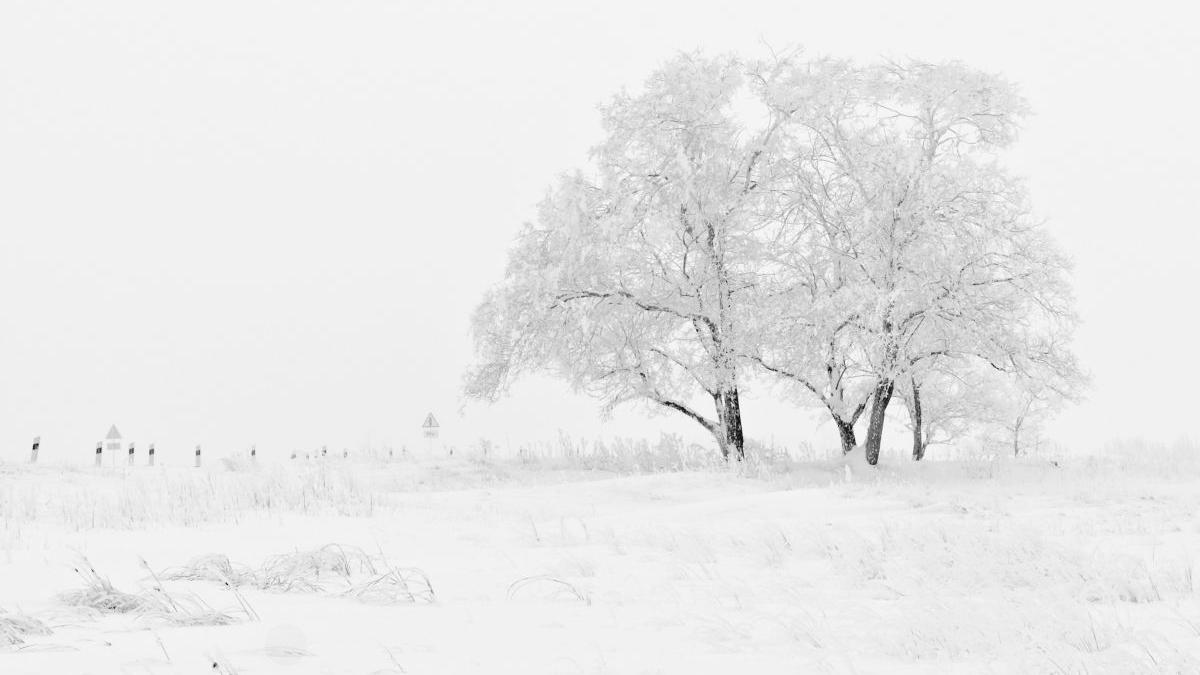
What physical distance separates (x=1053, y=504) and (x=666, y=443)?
11323 millimetres

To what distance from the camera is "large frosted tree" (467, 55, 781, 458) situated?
1916cm

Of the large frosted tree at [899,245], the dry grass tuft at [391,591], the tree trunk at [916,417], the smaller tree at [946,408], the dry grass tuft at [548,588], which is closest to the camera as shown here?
the dry grass tuft at [391,591]

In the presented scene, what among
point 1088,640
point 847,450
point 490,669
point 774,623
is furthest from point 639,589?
point 847,450

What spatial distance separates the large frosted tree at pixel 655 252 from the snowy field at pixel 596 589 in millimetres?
9000

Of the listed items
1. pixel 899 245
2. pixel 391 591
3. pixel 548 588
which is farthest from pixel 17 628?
pixel 899 245

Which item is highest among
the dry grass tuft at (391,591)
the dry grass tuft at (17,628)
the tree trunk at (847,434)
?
the tree trunk at (847,434)

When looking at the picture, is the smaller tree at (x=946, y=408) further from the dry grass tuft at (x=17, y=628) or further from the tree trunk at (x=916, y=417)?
the dry grass tuft at (x=17, y=628)

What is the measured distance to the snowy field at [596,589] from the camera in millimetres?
3785

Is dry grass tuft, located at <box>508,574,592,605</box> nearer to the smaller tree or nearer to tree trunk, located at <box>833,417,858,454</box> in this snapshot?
tree trunk, located at <box>833,417,858,454</box>

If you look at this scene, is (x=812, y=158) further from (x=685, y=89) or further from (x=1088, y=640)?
(x=1088, y=640)

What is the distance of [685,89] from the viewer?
19.6 meters

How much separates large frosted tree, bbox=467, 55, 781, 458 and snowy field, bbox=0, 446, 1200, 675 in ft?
29.5

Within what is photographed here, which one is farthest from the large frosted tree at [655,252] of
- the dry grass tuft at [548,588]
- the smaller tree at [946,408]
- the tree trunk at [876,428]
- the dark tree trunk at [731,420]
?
the dry grass tuft at [548,588]

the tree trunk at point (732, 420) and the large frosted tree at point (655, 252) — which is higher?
the large frosted tree at point (655, 252)
